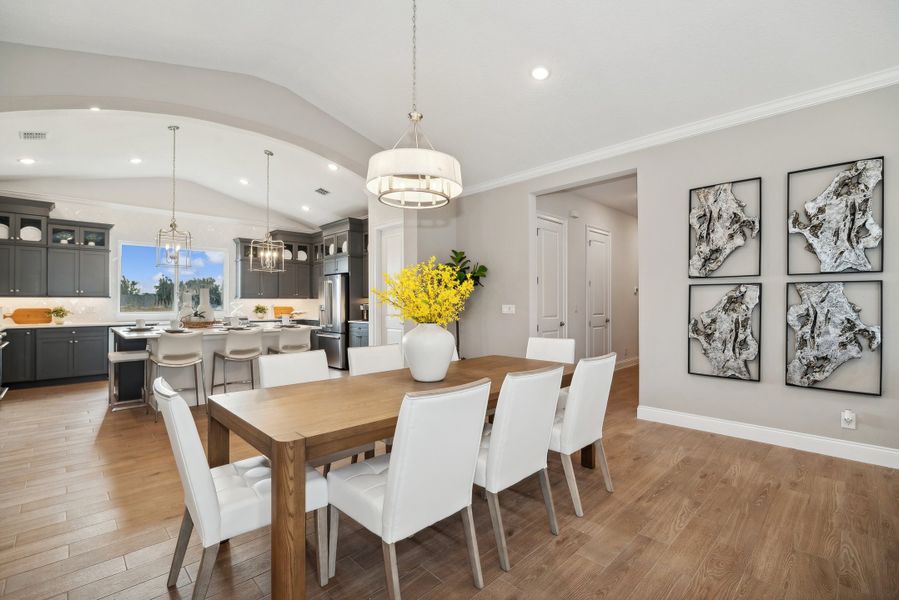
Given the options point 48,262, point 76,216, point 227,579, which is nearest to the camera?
point 227,579

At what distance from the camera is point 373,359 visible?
10.1 ft

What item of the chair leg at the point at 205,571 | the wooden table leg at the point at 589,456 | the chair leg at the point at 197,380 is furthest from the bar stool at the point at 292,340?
the chair leg at the point at 205,571

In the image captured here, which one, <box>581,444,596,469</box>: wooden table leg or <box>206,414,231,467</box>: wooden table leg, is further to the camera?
<box>581,444,596,469</box>: wooden table leg

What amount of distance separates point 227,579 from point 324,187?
20.2ft

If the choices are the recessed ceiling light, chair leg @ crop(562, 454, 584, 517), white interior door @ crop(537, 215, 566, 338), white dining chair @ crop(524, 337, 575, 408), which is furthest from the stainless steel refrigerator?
chair leg @ crop(562, 454, 584, 517)

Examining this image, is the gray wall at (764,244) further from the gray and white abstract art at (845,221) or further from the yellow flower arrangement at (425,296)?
the yellow flower arrangement at (425,296)

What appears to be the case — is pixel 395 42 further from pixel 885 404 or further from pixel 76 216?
pixel 76 216

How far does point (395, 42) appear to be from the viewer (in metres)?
3.59

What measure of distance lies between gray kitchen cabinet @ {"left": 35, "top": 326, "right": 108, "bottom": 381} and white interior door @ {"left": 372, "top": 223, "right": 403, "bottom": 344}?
14.5ft

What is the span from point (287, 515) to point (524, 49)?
358 centimetres

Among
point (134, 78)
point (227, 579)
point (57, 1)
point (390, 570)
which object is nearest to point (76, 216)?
point (134, 78)

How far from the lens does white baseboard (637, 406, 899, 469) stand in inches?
118

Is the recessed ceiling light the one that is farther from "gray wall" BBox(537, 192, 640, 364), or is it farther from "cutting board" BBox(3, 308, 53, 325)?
"cutting board" BBox(3, 308, 53, 325)

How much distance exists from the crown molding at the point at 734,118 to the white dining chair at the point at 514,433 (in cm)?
313
